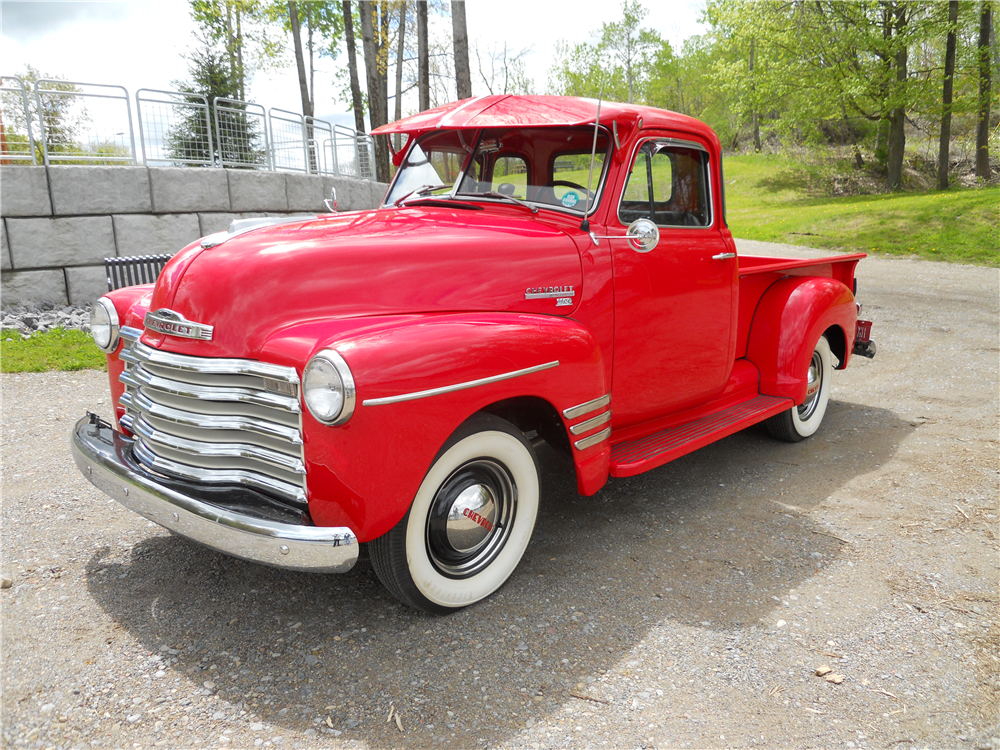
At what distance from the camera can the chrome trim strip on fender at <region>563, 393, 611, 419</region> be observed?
3178mm

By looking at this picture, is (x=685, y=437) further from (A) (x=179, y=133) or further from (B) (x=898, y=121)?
(B) (x=898, y=121)

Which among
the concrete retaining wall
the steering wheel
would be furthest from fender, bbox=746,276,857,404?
the concrete retaining wall

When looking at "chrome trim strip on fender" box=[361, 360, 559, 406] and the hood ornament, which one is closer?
"chrome trim strip on fender" box=[361, 360, 559, 406]

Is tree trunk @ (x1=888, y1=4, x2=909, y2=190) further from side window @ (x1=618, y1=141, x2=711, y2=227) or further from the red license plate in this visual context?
side window @ (x1=618, y1=141, x2=711, y2=227)

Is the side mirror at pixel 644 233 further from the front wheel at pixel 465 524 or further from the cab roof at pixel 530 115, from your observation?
the front wheel at pixel 465 524

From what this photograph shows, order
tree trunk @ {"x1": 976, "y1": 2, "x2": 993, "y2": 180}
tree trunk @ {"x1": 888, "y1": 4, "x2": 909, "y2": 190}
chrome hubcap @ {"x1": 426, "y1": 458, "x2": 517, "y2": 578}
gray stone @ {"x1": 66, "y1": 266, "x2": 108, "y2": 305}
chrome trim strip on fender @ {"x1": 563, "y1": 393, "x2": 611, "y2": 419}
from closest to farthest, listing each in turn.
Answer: chrome hubcap @ {"x1": 426, "y1": 458, "x2": 517, "y2": 578} < chrome trim strip on fender @ {"x1": 563, "y1": 393, "x2": 611, "y2": 419} < gray stone @ {"x1": 66, "y1": 266, "x2": 108, "y2": 305} < tree trunk @ {"x1": 976, "y1": 2, "x2": 993, "y2": 180} < tree trunk @ {"x1": 888, "y1": 4, "x2": 909, "y2": 190}

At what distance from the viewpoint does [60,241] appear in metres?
9.17

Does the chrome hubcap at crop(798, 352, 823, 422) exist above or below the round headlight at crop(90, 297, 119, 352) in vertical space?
below

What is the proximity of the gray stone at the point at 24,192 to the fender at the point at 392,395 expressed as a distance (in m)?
8.30

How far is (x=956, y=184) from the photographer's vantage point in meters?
23.0

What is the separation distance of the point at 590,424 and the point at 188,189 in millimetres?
8930

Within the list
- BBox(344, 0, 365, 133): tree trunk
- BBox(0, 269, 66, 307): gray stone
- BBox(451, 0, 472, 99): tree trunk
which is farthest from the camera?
BBox(344, 0, 365, 133): tree trunk

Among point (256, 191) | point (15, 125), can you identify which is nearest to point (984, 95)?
point (256, 191)

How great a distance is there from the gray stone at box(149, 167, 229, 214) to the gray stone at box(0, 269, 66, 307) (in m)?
1.58
